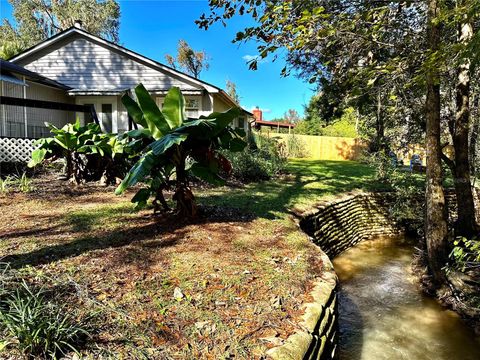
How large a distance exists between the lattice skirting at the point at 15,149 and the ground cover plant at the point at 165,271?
454cm

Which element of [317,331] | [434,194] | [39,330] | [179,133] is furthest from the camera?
[434,194]

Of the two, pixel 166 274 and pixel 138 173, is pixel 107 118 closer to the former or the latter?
pixel 138 173

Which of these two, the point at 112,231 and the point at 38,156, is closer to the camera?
the point at 112,231

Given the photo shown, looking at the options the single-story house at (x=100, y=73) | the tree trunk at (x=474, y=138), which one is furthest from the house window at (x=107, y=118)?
the tree trunk at (x=474, y=138)

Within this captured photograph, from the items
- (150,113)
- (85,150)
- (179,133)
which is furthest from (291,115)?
(179,133)

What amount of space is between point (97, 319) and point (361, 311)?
164 inches

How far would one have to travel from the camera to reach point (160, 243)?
13.4 ft

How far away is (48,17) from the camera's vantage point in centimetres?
3269

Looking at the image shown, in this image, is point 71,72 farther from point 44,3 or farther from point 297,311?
point 44,3

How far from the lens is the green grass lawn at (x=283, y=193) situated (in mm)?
6875

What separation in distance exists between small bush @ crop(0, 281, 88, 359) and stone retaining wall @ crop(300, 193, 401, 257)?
16.3 feet

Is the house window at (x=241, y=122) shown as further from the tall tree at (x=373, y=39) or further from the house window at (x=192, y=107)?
the tall tree at (x=373, y=39)

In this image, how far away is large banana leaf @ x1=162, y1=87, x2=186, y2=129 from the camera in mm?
4508

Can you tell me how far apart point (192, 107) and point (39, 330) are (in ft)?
43.8
